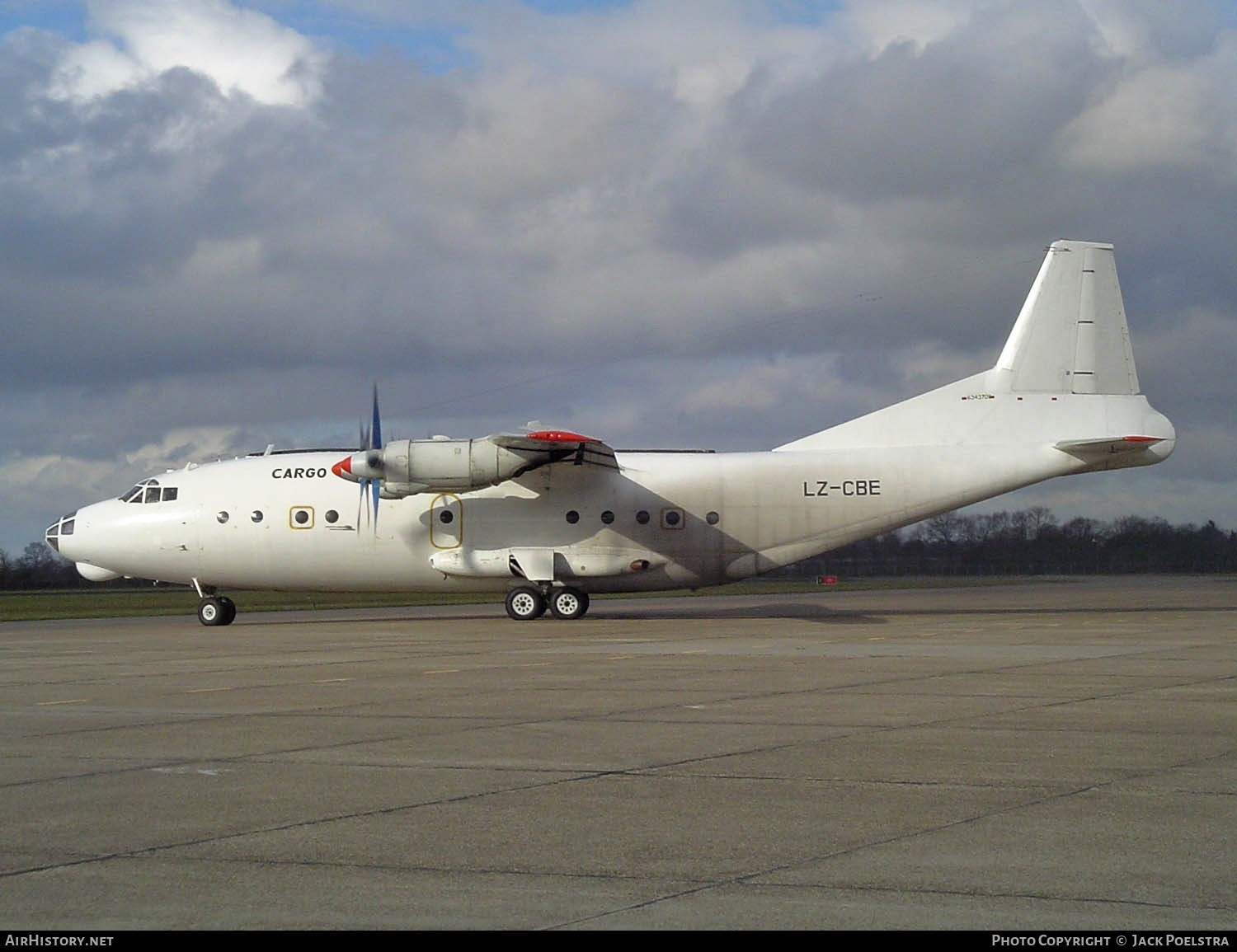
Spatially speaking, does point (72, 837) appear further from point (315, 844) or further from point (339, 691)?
point (339, 691)

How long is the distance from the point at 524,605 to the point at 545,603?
0.61 meters

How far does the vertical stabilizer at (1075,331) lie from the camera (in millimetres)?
30516

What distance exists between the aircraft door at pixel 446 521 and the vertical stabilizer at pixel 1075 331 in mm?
13566

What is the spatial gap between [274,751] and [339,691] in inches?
191

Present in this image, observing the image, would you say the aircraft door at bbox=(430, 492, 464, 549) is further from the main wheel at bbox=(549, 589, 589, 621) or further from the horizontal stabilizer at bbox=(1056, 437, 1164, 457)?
the horizontal stabilizer at bbox=(1056, 437, 1164, 457)

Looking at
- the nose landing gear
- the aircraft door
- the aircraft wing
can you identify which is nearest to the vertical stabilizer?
the aircraft wing

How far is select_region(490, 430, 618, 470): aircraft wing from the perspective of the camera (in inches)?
1106

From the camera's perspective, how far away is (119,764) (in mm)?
10305

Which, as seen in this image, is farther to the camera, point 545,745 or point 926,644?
point 926,644

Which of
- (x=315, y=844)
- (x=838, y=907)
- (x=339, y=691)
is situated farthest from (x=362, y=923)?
(x=339, y=691)

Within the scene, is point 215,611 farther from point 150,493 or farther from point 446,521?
point 446,521

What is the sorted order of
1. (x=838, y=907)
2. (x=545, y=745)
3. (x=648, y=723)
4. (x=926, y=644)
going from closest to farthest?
(x=838, y=907) → (x=545, y=745) → (x=648, y=723) → (x=926, y=644)

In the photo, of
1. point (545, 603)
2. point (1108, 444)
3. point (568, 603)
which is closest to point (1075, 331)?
point (1108, 444)

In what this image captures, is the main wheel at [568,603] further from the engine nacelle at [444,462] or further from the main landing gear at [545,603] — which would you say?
the engine nacelle at [444,462]
